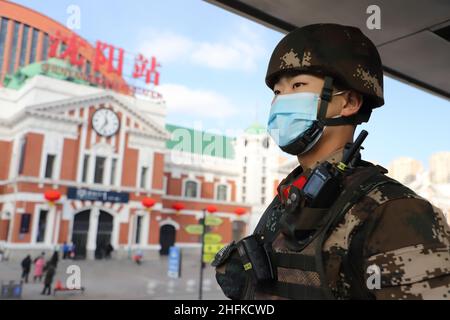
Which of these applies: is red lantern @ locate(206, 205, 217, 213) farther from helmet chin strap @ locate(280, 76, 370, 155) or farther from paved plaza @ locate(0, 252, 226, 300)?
helmet chin strap @ locate(280, 76, 370, 155)

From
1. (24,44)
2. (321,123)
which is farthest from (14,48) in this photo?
(321,123)

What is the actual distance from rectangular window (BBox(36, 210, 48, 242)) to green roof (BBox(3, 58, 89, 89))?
280 inches

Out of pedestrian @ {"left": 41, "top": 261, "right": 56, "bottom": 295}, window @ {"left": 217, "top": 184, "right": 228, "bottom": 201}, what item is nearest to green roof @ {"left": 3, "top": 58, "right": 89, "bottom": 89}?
window @ {"left": 217, "top": 184, "right": 228, "bottom": 201}

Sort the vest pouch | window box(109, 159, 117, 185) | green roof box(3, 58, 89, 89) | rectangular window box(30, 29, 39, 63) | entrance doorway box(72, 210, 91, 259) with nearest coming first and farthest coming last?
the vest pouch, entrance doorway box(72, 210, 91, 259), green roof box(3, 58, 89, 89), window box(109, 159, 117, 185), rectangular window box(30, 29, 39, 63)

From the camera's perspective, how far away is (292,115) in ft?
3.74

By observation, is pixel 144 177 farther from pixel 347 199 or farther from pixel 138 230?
pixel 347 199

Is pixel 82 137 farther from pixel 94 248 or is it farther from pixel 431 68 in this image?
pixel 431 68

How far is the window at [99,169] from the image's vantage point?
19.9 m

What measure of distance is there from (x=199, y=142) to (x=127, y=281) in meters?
11.4

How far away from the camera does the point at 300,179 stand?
1.14 meters

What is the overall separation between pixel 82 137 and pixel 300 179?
19873 millimetres

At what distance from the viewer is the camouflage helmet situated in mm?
1074

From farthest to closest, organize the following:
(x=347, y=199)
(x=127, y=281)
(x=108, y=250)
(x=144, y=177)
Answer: (x=144, y=177), (x=108, y=250), (x=127, y=281), (x=347, y=199)

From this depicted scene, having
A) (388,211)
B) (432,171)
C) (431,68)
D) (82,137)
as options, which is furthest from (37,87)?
(432,171)
